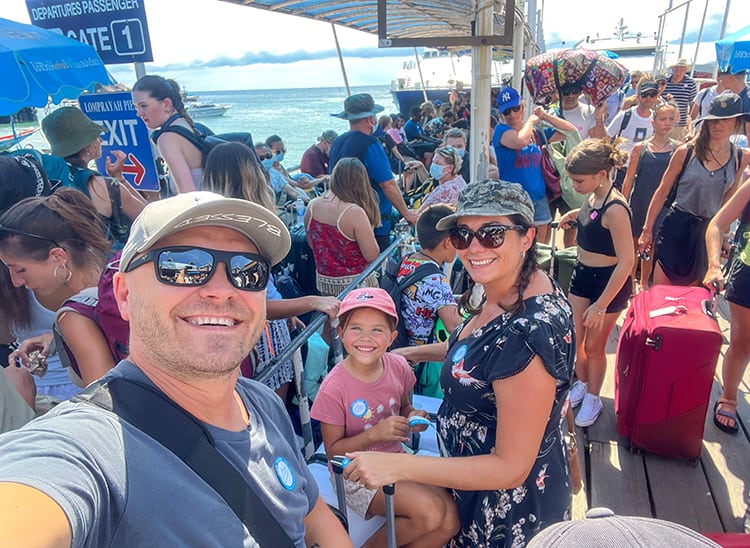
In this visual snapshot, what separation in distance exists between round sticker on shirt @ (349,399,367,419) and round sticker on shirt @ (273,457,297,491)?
74 cm

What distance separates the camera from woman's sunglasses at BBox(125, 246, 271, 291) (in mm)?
1157

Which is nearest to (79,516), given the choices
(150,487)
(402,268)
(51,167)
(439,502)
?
(150,487)

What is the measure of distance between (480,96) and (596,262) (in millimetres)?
1308

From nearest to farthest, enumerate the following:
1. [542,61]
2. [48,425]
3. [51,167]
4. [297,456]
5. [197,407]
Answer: [48,425]
[197,407]
[297,456]
[51,167]
[542,61]

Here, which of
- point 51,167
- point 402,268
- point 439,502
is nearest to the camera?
point 439,502

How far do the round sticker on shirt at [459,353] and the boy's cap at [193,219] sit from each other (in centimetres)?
78

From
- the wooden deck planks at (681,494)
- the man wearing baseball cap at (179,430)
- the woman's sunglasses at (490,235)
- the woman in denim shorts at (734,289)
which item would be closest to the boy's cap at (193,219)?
the man wearing baseball cap at (179,430)

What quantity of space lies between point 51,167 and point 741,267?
454 cm

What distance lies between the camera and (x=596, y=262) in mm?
3166

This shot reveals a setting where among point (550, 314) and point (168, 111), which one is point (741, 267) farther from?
point (168, 111)

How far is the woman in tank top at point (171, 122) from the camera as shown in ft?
11.1

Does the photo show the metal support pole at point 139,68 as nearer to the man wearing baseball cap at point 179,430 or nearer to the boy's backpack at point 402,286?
the boy's backpack at point 402,286

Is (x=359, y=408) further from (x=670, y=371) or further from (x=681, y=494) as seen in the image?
(x=681, y=494)

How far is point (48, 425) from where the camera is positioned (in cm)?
93
